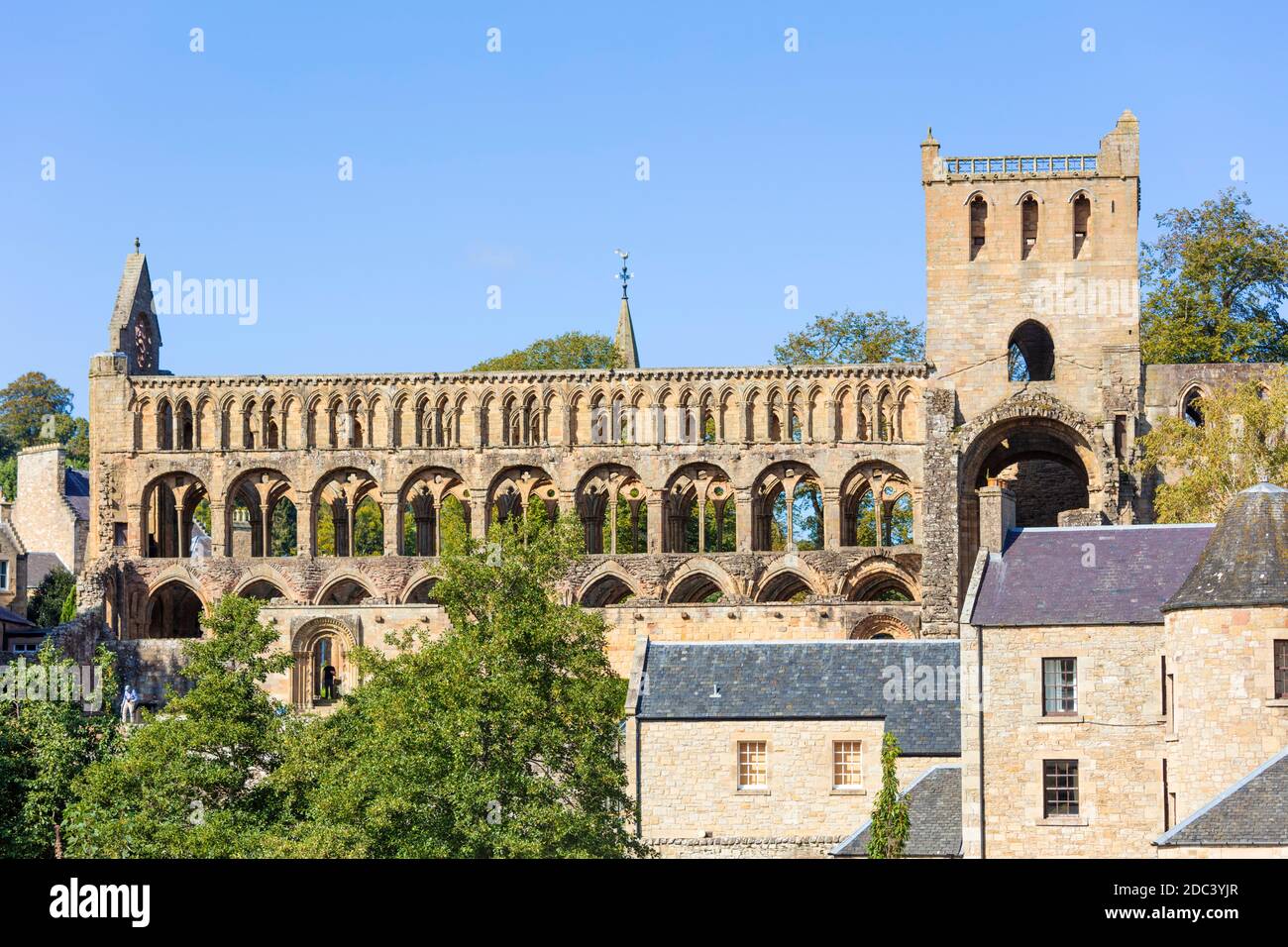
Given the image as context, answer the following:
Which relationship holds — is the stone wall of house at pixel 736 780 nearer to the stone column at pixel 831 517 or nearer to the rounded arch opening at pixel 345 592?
the stone column at pixel 831 517

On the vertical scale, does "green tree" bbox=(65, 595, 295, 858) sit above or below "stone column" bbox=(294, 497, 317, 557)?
below

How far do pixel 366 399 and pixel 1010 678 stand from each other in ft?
118

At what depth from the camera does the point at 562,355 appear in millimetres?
86438

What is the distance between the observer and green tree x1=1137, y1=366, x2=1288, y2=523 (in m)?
48.7

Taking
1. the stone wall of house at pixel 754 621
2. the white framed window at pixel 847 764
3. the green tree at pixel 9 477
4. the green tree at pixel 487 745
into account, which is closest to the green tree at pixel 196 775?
the green tree at pixel 487 745

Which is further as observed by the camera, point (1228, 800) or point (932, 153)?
point (932, 153)

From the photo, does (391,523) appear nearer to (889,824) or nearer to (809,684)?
(809,684)

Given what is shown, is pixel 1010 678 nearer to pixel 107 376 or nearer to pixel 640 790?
pixel 640 790

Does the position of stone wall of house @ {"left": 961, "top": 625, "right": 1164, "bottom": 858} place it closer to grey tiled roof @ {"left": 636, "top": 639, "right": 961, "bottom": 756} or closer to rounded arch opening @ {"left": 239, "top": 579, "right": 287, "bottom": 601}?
grey tiled roof @ {"left": 636, "top": 639, "right": 961, "bottom": 756}

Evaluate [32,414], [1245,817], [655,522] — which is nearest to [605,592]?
[655,522]

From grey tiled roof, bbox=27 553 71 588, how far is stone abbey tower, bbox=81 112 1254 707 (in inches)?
491

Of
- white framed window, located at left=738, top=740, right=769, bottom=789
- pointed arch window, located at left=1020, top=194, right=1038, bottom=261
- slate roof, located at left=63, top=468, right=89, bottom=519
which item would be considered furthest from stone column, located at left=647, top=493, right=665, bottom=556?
slate roof, located at left=63, top=468, right=89, bottom=519
